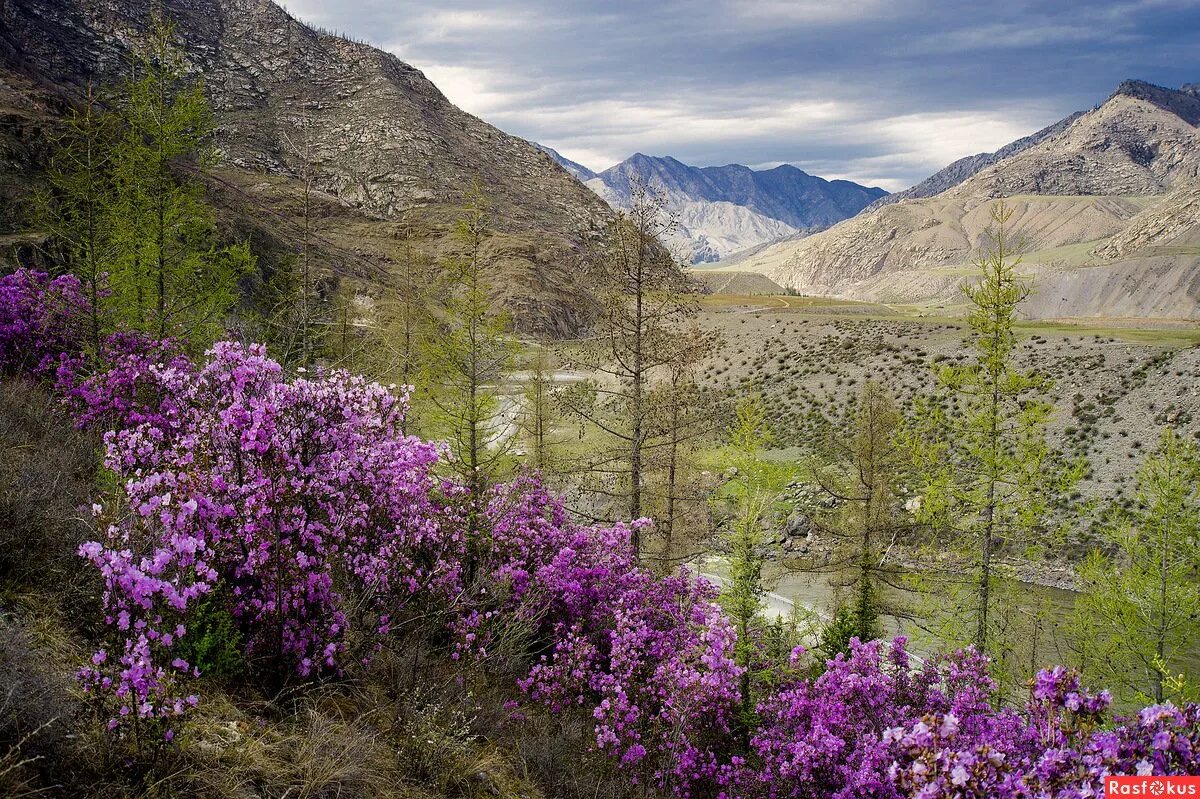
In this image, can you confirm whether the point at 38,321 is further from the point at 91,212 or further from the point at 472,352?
the point at 472,352

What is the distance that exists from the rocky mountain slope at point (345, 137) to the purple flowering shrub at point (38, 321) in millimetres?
55580

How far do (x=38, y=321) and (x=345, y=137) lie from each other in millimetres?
108825

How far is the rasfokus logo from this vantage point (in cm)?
343

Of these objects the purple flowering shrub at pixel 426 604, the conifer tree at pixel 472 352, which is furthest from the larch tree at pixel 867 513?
the conifer tree at pixel 472 352

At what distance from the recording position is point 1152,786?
3.47 m

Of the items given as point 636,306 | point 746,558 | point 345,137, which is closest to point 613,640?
point 746,558

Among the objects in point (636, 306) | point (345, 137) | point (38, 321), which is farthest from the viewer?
point (345, 137)

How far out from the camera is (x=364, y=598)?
6.15 meters

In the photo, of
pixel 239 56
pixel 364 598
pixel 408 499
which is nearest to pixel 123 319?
pixel 408 499

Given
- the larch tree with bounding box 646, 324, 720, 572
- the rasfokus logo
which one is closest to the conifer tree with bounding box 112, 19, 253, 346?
the larch tree with bounding box 646, 324, 720, 572

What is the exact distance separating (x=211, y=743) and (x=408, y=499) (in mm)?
3888

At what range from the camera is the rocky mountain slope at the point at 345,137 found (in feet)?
277

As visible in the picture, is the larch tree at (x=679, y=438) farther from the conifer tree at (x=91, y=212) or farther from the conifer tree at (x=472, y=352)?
the conifer tree at (x=91, y=212)

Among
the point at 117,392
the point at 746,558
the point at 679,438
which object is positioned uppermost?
the point at 117,392
